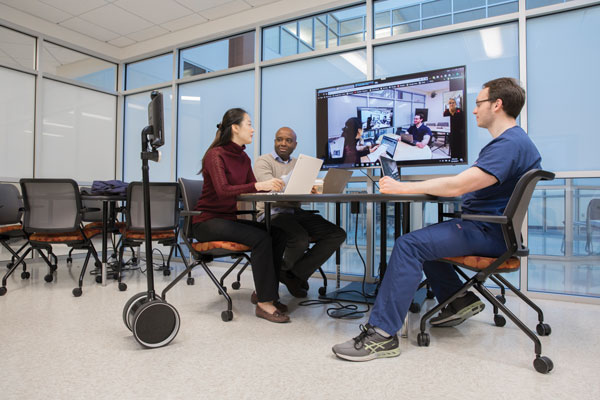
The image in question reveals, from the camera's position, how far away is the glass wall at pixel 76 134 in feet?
14.8

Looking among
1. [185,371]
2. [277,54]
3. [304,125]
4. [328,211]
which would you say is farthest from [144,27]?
[185,371]

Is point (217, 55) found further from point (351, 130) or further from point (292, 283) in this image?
point (292, 283)

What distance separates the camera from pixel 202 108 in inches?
175

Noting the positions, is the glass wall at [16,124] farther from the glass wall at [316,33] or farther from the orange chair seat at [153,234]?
the glass wall at [316,33]

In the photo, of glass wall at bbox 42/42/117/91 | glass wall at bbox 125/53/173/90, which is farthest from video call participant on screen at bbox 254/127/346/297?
glass wall at bbox 42/42/117/91

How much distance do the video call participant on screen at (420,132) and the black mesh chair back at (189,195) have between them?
1661 millimetres

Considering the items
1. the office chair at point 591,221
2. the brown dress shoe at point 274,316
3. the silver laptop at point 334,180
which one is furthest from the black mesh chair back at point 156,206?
the office chair at point 591,221

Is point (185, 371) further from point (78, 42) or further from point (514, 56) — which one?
point (78, 42)

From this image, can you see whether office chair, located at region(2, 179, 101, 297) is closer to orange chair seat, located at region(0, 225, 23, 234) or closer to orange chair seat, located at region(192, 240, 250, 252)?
orange chair seat, located at region(0, 225, 23, 234)

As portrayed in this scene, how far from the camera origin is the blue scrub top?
1583mm

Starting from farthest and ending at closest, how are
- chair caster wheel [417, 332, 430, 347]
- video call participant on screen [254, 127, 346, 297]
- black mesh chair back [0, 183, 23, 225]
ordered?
black mesh chair back [0, 183, 23, 225] → video call participant on screen [254, 127, 346, 297] → chair caster wheel [417, 332, 430, 347]

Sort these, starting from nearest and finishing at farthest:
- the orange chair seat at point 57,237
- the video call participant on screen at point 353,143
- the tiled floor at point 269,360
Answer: the tiled floor at point 269,360
the orange chair seat at point 57,237
the video call participant on screen at point 353,143

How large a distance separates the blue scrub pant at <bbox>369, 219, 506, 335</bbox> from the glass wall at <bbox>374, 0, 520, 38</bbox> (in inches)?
87.1

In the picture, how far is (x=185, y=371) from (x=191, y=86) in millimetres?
3802
